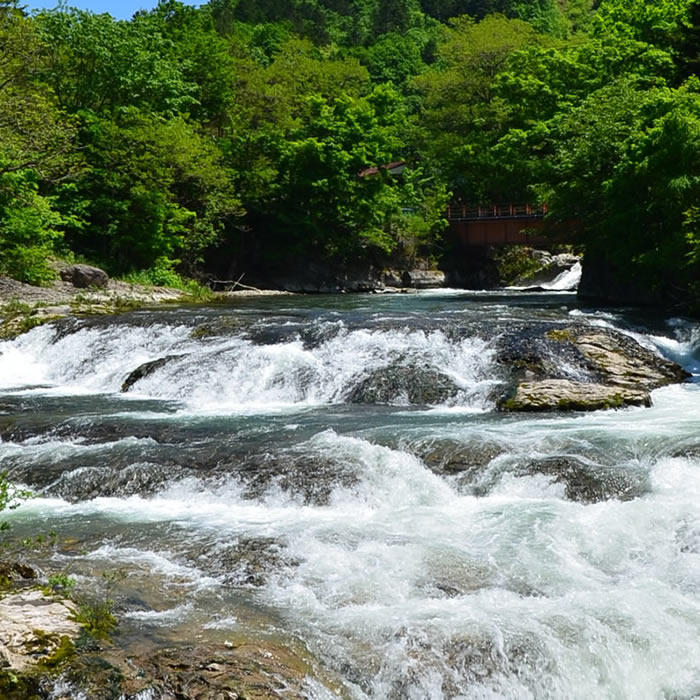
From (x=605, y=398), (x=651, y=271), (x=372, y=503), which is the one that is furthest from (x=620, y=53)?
(x=372, y=503)

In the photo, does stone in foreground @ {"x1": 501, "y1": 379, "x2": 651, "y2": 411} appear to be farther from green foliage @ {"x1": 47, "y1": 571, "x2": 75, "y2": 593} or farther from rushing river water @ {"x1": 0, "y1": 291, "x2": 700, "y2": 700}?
green foliage @ {"x1": 47, "y1": 571, "x2": 75, "y2": 593}

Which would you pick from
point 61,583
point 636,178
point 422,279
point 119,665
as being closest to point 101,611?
point 61,583

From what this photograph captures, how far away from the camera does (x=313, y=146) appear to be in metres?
35.1

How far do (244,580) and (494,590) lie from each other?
2041mm

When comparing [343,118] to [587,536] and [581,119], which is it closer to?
[581,119]

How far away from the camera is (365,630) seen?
6.12 meters

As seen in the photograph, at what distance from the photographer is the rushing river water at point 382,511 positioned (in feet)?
19.6

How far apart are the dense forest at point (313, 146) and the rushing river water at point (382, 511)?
6.98 metres

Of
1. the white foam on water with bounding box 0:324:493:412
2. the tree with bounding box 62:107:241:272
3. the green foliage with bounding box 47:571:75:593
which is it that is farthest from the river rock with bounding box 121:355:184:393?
the tree with bounding box 62:107:241:272

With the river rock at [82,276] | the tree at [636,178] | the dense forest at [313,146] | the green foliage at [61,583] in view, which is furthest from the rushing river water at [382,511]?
the river rock at [82,276]

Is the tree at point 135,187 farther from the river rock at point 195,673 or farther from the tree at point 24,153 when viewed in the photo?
A: the river rock at point 195,673

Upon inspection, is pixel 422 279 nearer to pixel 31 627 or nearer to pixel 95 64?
pixel 95 64

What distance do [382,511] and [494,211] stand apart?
102 feet

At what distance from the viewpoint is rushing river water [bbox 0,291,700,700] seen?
19.6 ft
